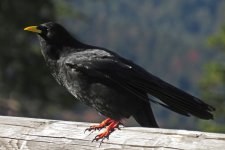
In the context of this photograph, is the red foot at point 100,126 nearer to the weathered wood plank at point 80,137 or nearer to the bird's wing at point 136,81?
the weathered wood plank at point 80,137

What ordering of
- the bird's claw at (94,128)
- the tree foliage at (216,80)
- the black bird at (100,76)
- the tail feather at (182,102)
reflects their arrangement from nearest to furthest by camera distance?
the bird's claw at (94,128), the tail feather at (182,102), the black bird at (100,76), the tree foliage at (216,80)

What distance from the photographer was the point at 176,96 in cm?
400

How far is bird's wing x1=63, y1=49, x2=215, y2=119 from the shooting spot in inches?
156

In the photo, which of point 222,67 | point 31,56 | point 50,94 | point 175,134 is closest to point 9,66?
point 31,56

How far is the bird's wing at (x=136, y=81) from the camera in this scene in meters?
3.96

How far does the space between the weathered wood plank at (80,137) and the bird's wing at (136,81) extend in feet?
1.67

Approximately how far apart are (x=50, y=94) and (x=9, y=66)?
8.90 feet

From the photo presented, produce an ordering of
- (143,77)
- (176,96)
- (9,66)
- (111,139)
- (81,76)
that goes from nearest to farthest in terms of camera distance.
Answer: (111,139) → (176,96) → (143,77) → (81,76) → (9,66)

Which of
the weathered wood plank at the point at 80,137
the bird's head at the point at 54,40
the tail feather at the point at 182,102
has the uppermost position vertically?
the tail feather at the point at 182,102

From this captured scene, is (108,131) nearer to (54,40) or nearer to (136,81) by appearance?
(136,81)

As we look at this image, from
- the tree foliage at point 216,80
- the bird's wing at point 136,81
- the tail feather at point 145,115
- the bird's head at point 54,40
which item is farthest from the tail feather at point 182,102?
the tree foliage at point 216,80

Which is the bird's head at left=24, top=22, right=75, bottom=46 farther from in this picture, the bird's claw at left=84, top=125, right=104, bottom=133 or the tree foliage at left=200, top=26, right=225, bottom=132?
the tree foliage at left=200, top=26, right=225, bottom=132

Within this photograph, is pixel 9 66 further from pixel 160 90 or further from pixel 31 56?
pixel 160 90

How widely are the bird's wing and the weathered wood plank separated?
508 millimetres
